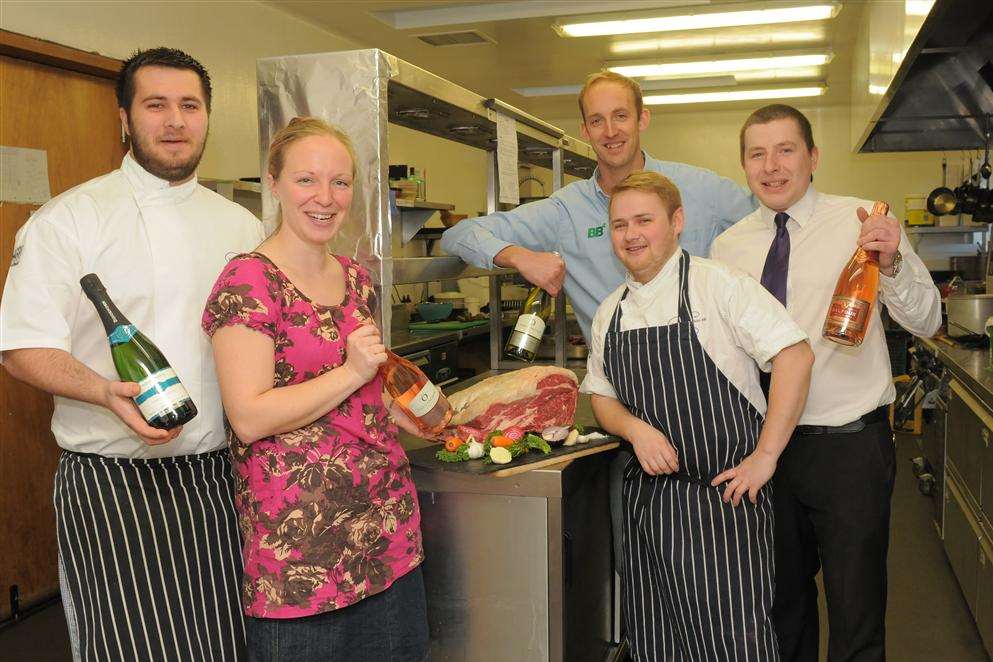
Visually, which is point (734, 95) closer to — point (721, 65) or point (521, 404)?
point (721, 65)

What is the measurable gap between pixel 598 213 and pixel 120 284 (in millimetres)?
1540

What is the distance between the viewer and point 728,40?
654 cm

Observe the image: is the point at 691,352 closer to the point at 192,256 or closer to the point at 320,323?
→ the point at 320,323

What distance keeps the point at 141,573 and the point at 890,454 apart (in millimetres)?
1918

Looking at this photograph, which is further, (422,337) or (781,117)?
(422,337)

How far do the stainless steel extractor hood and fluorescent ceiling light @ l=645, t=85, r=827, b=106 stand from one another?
3023 millimetres

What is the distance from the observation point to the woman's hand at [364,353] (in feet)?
5.31

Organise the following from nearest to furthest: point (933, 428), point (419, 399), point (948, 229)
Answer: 1. point (419, 399)
2. point (933, 428)
3. point (948, 229)

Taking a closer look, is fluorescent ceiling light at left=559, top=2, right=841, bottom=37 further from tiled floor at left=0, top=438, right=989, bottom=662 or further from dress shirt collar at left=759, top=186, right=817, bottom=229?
dress shirt collar at left=759, top=186, right=817, bottom=229

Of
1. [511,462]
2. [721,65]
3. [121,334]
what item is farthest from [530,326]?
[721,65]

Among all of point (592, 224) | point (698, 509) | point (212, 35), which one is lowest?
point (698, 509)

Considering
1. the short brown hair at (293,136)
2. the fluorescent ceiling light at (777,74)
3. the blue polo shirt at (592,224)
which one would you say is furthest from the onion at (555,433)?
the fluorescent ceiling light at (777,74)

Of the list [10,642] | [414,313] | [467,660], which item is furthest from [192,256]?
[414,313]

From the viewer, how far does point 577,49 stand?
6.96 metres
